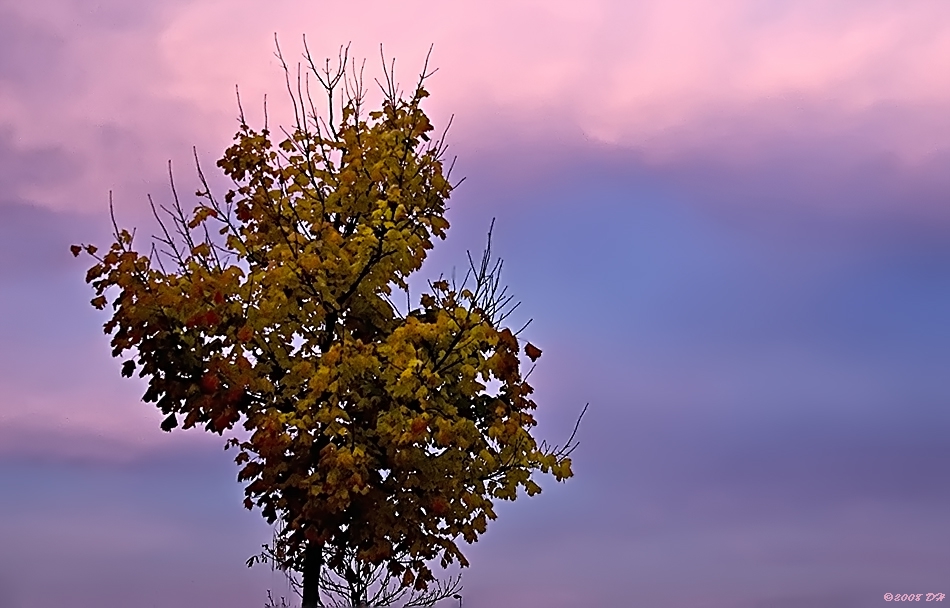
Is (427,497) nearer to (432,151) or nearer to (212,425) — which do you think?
(212,425)

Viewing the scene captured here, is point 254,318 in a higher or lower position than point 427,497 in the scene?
higher

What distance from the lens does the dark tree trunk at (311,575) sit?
21.0m

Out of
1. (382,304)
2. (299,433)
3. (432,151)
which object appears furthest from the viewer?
(432,151)

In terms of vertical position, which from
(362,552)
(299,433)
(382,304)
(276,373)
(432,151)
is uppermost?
(432,151)

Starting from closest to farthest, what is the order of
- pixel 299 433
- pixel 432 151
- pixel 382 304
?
pixel 299 433
pixel 382 304
pixel 432 151

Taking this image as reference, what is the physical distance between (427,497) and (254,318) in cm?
435

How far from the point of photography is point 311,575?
68.9 feet

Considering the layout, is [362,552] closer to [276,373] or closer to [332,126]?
[276,373]

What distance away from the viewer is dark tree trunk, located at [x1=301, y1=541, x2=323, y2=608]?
68.7 feet

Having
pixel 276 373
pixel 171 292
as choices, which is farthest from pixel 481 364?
pixel 171 292

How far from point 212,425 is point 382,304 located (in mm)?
3737

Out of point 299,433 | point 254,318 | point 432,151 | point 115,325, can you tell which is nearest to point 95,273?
point 115,325

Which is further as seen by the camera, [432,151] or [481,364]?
[432,151]

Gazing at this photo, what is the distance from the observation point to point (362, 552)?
19.5 m
